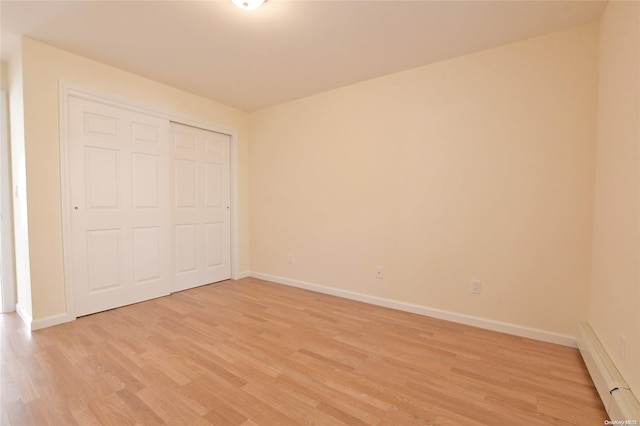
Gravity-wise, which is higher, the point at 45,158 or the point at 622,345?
the point at 45,158

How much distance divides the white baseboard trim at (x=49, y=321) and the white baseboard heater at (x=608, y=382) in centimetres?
391

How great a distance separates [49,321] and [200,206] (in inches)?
72.3

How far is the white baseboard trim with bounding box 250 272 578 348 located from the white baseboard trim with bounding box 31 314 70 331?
234 centimetres

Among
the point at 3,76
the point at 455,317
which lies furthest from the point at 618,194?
the point at 3,76

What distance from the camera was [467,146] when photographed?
254 centimetres

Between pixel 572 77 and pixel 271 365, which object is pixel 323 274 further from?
pixel 572 77

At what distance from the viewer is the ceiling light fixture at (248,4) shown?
1.81m

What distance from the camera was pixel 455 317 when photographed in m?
2.62

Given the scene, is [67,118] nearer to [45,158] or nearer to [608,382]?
[45,158]

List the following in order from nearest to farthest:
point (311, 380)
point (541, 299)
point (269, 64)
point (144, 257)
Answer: point (311, 380)
point (541, 299)
point (269, 64)
point (144, 257)

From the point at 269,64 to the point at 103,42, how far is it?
4.61ft

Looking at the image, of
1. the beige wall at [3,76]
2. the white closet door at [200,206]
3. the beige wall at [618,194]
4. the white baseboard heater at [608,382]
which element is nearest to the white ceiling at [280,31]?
the beige wall at [3,76]

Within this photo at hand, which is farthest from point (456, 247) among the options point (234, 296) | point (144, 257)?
point (144, 257)

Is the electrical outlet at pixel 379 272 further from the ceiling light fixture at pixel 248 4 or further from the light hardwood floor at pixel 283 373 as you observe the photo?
the ceiling light fixture at pixel 248 4
